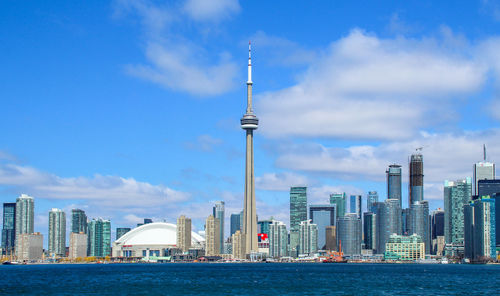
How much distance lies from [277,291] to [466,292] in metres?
31.8

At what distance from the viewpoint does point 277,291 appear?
122 meters

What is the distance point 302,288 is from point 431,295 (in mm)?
25863

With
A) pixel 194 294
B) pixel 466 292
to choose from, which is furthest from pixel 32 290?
pixel 466 292

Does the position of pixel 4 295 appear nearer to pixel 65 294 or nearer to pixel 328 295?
pixel 65 294

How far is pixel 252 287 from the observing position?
441 ft

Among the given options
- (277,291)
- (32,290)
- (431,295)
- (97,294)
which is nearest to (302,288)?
(277,291)

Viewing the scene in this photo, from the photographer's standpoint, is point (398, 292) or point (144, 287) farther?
point (144, 287)

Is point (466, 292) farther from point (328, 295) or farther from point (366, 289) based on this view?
point (328, 295)

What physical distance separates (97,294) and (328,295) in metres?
37.4

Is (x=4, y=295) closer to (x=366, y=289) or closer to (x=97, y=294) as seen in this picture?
(x=97, y=294)

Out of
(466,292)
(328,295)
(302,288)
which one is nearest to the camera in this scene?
(328,295)

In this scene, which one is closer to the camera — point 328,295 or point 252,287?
point 328,295

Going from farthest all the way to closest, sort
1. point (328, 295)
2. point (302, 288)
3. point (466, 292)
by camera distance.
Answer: point (302, 288) < point (466, 292) < point (328, 295)

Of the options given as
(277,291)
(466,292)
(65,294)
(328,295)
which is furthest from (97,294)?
(466,292)
